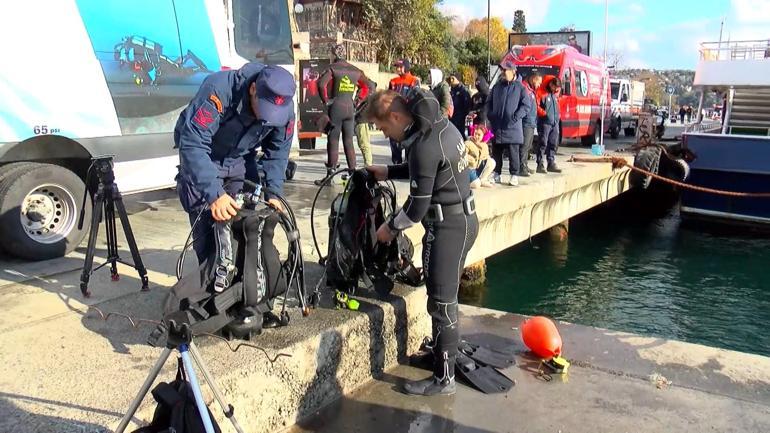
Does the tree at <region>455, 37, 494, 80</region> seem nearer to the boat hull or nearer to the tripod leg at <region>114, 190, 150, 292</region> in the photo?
the boat hull

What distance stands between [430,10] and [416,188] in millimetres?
33291

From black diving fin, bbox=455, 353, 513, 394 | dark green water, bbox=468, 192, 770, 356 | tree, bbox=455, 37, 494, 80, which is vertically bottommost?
dark green water, bbox=468, 192, 770, 356

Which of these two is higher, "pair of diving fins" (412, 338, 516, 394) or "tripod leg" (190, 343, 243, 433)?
"tripod leg" (190, 343, 243, 433)

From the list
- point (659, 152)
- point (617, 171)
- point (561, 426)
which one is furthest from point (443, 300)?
point (659, 152)

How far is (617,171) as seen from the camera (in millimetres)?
13320

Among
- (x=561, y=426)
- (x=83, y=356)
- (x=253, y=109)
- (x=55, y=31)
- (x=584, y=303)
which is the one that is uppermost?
(x=55, y=31)

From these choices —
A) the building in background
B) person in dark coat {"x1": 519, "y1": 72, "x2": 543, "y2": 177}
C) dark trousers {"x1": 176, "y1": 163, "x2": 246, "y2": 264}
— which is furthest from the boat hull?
the building in background

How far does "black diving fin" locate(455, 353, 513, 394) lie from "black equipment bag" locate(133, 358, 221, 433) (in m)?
1.89

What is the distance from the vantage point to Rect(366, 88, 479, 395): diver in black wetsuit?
3557mm

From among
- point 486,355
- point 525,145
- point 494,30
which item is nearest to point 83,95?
point 486,355

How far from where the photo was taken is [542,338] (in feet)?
14.5

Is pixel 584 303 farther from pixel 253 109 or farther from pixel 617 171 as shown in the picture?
pixel 253 109

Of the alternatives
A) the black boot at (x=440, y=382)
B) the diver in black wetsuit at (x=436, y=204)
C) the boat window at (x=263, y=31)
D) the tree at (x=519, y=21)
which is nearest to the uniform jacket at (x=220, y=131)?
the diver in black wetsuit at (x=436, y=204)

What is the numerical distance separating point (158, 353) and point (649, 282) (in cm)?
1037
